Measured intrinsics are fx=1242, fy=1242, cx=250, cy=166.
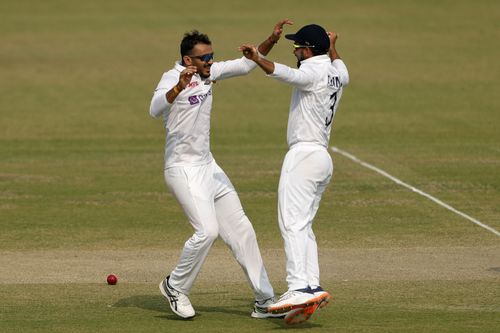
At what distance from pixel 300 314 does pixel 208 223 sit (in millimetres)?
1264

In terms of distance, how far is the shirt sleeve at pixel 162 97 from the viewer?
11.1m

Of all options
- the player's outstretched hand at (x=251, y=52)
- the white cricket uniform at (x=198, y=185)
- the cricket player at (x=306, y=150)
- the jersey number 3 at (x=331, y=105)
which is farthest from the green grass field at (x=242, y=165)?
the player's outstretched hand at (x=251, y=52)

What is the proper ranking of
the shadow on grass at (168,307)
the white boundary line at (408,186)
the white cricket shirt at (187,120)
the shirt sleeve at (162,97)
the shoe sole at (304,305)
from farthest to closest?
1. the white boundary line at (408,186)
2. the shadow on grass at (168,307)
3. the white cricket shirt at (187,120)
4. the shirt sleeve at (162,97)
5. the shoe sole at (304,305)

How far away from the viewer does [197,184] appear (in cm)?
1139

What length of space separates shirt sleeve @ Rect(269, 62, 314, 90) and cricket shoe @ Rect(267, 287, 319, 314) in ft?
5.98

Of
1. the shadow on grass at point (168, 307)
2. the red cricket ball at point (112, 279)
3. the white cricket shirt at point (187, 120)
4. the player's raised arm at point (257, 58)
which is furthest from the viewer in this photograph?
the red cricket ball at point (112, 279)

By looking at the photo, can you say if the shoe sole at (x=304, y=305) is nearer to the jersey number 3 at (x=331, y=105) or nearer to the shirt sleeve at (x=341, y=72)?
the jersey number 3 at (x=331, y=105)

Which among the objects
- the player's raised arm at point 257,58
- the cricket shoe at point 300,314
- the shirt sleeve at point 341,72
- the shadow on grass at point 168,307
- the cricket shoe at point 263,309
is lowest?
the shadow on grass at point 168,307

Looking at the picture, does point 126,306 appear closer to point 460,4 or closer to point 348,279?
point 348,279

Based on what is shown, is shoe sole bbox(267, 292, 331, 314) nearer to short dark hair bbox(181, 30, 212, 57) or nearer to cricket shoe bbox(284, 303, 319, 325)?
cricket shoe bbox(284, 303, 319, 325)

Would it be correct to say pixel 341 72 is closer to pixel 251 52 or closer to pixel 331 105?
pixel 331 105

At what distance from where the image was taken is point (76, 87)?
33.8m

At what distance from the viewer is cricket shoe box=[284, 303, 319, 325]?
34.7 feet

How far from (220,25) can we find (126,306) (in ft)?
98.7
